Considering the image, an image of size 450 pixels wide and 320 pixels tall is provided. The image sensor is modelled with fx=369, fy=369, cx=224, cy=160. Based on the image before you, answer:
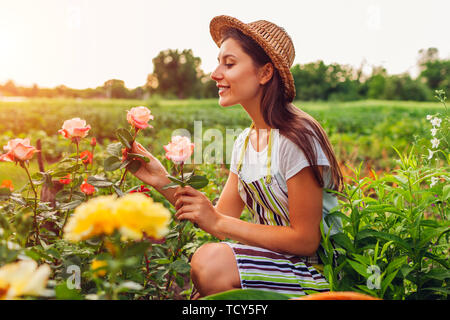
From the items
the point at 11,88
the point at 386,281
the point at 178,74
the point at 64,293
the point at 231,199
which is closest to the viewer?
the point at 64,293

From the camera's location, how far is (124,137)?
1.21 meters

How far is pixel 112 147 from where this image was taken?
1.21 m

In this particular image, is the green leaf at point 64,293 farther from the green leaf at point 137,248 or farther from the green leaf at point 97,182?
the green leaf at point 97,182

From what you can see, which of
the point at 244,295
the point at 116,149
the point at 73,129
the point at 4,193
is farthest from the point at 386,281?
the point at 4,193

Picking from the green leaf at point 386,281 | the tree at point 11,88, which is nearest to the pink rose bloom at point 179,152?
the green leaf at point 386,281

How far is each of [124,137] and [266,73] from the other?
589 mm

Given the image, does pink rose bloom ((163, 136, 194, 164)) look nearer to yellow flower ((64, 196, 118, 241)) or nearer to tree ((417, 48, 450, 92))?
yellow flower ((64, 196, 118, 241))

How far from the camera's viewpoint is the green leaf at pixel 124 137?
1190mm

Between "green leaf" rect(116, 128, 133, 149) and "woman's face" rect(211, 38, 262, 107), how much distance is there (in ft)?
1.22

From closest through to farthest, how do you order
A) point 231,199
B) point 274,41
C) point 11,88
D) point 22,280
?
point 22,280
point 274,41
point 231,199
point 11,88

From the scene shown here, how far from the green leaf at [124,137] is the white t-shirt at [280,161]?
0.50 m

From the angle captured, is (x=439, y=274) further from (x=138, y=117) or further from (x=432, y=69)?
(x=432, y=69)
